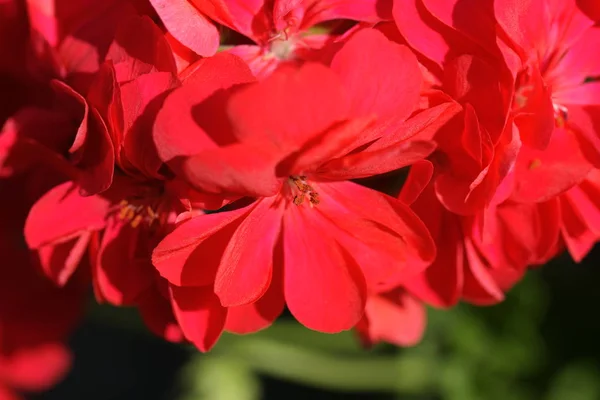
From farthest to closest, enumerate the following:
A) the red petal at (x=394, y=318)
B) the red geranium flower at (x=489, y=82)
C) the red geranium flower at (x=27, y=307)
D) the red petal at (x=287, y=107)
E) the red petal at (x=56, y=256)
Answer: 1. the red geranium flower at (x=27, y=307)
2. the red petal at (x=394, y=318)
3. the red petal at (x=56, y=256)
4. the red geranium flower at (x=489, y=82)
5. the red petal at (x=287, y=107)

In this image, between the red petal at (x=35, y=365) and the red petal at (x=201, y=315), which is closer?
the red petal at (x=201, y=315)

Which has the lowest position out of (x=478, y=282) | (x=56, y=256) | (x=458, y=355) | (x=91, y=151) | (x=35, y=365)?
(x=458, y=355)

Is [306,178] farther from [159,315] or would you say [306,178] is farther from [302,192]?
[159,315]

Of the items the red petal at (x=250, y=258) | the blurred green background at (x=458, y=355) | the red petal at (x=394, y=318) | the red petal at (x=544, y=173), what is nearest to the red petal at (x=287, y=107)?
the red petal at (x=250, y=258)

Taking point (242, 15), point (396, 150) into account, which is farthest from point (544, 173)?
point (242, 15)

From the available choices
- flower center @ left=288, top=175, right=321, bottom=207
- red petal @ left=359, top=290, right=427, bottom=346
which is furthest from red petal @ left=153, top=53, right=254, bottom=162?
red petal @ left=359, top=290, right=427, bottom=346

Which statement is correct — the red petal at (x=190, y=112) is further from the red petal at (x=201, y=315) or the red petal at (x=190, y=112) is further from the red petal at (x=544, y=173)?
the red petal at (x=544, y=173)
